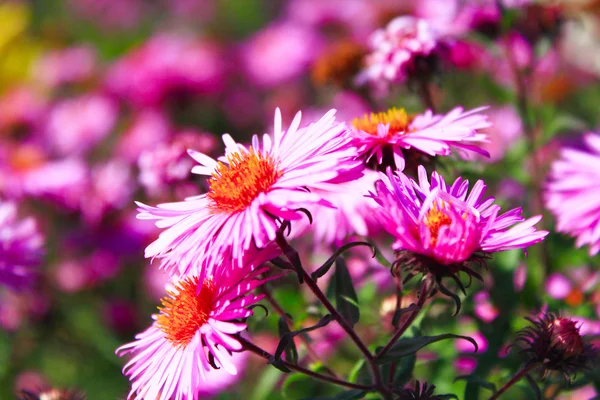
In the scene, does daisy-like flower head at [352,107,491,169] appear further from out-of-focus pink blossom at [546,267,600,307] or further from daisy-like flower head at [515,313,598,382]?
out-of-focus pink blossom at [546,267,600,307]

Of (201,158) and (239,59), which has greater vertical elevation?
(239,59)

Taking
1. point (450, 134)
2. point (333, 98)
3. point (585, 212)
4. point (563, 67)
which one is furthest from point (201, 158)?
point (563, 67)

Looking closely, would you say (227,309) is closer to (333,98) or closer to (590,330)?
(590,330)

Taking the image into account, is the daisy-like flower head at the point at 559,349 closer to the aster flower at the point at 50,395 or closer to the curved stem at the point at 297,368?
the curved stem at the point at 297,368

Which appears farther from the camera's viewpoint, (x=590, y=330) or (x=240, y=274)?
(x=590, y=330)

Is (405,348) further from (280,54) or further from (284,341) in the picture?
(280,54)

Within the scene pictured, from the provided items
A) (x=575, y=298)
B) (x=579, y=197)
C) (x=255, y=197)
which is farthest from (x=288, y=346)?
(x=575, y=298)
